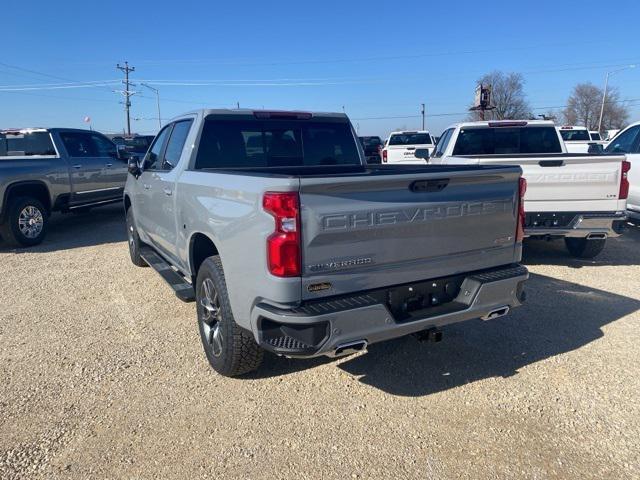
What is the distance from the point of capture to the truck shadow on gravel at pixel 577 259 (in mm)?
6840

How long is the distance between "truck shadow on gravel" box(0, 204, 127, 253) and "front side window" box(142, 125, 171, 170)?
12.4 feet

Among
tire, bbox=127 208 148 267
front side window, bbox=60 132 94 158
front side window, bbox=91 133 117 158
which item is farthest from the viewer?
front side window, bbox=91 133 117 158

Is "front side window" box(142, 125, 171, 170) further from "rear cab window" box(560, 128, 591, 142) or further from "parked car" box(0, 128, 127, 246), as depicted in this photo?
"rear cab window" box(560, 128, 591, 142)

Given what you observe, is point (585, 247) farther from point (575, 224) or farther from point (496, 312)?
point (496, 312)

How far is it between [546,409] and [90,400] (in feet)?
10.2

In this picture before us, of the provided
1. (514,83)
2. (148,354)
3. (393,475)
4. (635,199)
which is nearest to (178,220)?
(148,354)

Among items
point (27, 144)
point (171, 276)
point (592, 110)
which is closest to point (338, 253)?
point (171, 276)

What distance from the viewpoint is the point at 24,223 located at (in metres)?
8.55

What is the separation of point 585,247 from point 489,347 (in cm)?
368

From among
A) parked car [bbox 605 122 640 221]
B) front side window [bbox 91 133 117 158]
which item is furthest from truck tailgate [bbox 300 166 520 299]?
front side window [bbox 91 133 117 158]

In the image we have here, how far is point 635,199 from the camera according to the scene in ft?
26.5

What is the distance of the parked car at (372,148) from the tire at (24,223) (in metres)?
16.9

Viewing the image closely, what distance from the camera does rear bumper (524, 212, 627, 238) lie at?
604 cm

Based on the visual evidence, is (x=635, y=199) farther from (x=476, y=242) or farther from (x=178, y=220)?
(x=178, y=220)
